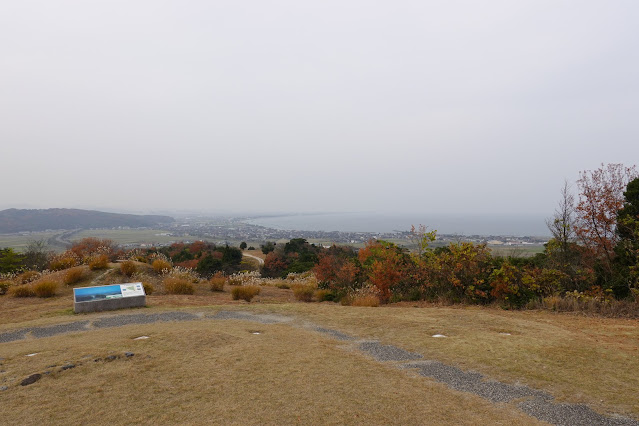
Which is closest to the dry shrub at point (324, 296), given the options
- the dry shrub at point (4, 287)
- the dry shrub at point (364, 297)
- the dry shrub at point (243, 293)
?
the dry shrub at point (364, 297)

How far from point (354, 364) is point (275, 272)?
23424 millimetres

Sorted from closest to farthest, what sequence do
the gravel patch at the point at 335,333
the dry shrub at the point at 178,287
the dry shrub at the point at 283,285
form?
1. the gravel patch at the point at 335,333
2. the dry shrub at the point at 178,287
3. the dry shrub at the point at 283,285

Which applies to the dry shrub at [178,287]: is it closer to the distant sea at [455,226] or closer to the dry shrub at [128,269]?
the dry shrub at [128,269]

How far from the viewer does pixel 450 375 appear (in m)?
4.88

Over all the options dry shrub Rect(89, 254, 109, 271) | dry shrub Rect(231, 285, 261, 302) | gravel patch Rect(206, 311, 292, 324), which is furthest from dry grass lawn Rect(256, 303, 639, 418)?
dry shrub Rect(89, 254, 109, 271)

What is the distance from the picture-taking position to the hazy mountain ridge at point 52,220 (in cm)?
7031

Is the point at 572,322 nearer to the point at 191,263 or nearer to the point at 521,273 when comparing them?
the point at 521,273

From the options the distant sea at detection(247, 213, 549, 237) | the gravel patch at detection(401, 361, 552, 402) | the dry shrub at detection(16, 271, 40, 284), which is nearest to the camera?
the gravel patch at detection(401, 361, 552, 402)

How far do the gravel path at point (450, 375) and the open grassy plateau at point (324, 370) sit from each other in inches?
0.9

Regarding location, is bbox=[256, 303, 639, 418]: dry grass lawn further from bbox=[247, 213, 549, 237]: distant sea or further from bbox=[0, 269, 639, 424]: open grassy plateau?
bbox=[247, 213, 549, 237]: distant sea

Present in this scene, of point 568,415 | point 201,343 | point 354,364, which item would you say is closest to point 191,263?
point 201,343

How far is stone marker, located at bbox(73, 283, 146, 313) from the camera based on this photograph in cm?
976

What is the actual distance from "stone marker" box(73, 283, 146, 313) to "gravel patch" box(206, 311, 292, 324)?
9.44 feet

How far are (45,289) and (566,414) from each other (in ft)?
48.2
